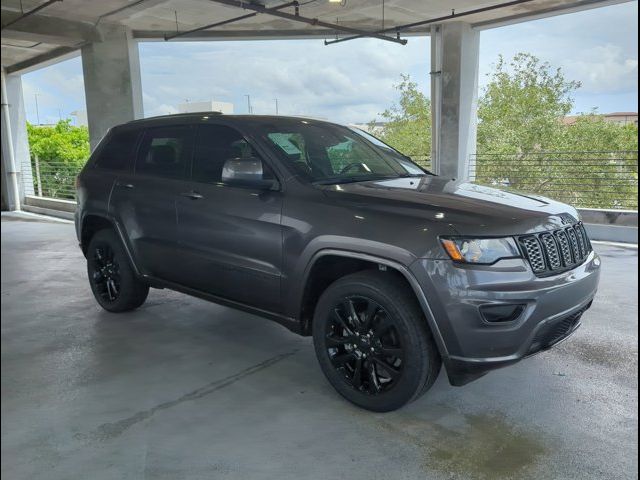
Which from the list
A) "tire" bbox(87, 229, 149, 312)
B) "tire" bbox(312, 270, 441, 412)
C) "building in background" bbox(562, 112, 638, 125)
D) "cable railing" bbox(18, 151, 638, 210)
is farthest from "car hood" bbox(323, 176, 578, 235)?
"building in background" bbox(562, 112, 638, 125)

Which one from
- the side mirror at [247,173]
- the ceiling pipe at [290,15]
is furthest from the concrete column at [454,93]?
the side mirror at [247,173]

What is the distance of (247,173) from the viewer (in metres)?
3.27

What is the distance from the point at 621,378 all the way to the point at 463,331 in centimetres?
162

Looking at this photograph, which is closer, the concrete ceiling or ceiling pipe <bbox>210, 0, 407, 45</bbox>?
ceiling pipe <bbox>210, 0, 407, 45</bbox>

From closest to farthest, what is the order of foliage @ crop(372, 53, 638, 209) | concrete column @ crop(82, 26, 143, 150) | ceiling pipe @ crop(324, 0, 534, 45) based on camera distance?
ceiling pipe @ crop(324, 0, 534, 45)
concrete column @ crop(82, 26, 143, 150)
foliage @ crop(372, 53, 638, 209)

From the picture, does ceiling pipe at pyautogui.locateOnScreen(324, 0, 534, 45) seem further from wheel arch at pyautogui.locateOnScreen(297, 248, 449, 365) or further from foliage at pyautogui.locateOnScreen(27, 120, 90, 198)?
foliage at pyautogui.locateOnScreen(27, 120, 90, 198)

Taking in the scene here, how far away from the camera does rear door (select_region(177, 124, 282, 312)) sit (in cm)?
331

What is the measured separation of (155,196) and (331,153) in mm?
1400

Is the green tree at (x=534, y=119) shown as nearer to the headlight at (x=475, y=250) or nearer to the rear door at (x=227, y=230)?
the rear door at (x=227, y=230)

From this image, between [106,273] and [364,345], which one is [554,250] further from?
[106,273]

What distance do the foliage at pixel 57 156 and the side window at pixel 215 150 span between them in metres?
11.6

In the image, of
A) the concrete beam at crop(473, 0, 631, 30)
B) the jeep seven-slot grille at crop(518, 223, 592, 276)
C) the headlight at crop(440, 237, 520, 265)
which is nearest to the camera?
the headlight at crop(440, 237, 520, 265)

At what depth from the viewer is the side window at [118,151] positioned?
4469mm

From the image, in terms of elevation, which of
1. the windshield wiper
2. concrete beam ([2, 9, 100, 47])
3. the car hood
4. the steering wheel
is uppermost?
concrete beam ([2, 9, 100, 47])
